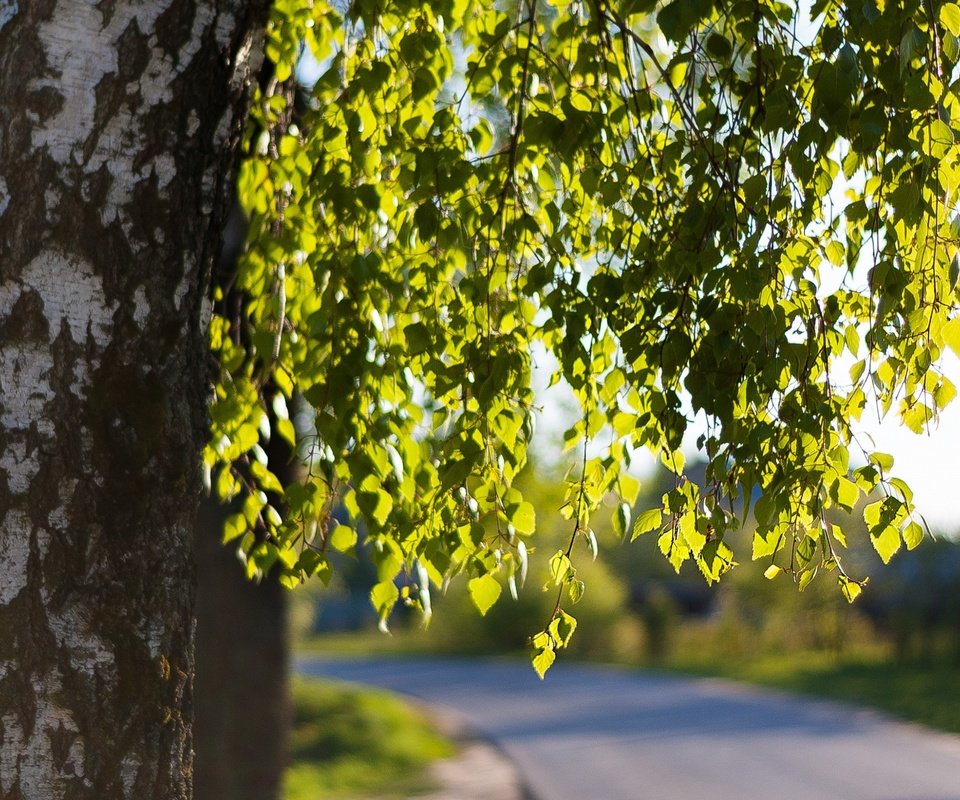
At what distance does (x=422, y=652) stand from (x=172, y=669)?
3031 cm

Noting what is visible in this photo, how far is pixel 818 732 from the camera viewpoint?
13812mm

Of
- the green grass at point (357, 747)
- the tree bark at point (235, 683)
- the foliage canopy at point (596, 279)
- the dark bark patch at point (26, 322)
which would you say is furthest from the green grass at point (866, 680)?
the dark bark patch at point (26, 322)

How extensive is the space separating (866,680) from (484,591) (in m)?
17.4

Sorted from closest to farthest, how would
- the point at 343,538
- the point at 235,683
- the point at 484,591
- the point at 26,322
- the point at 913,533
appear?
the point at 26,322 < the point at 913,533 < the point at 484,591 < the point at 343,538 < the point at 235,683

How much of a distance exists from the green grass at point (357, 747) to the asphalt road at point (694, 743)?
1.03m

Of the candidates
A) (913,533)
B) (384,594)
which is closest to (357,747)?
(384,594)

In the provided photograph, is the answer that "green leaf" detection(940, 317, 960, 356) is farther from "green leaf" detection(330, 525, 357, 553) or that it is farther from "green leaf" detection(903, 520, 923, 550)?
"green leaf" detection(330, 525, 357, 553)

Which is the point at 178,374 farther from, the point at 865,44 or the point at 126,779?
the point at 865,44

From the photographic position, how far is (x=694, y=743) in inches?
523

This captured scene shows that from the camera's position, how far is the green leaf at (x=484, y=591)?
9.77ft

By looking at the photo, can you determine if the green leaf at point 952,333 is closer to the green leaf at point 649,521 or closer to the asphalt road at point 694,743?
the green leaf at point 649,521

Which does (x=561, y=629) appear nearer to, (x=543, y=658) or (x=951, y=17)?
(x=543, y=658)

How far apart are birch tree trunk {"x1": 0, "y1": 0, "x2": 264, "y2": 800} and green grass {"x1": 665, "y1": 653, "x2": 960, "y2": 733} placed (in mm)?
13174

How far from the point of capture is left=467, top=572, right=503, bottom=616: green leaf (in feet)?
9.77
